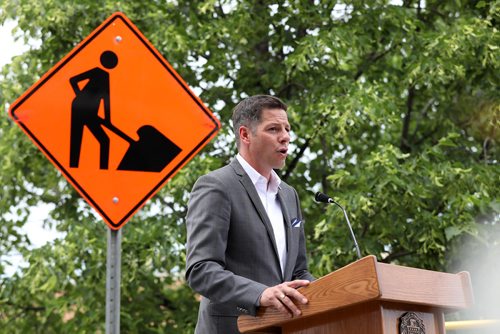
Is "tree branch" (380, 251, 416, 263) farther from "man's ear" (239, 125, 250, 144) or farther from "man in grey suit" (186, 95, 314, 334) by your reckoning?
"man's ear" (239, 125, 250, 144)

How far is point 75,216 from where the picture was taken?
10852mm

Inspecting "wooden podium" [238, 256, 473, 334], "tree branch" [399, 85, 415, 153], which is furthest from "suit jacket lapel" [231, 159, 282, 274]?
"tree branch" [399, 85, 415, 153]

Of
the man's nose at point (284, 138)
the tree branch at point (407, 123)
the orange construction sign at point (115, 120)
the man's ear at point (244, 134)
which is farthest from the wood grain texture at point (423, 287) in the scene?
the tree branch at point (407, 123)

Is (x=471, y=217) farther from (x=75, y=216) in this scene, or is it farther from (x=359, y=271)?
(x=359, y=271)

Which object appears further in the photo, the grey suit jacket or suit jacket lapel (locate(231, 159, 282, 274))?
suit jacket lapel (locate(231, 159, 282, 274))

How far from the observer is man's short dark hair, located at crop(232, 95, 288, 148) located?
3578mm

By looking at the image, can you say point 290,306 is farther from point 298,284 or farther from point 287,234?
point 287,234

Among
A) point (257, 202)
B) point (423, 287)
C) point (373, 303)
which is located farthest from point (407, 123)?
point (373, 303)

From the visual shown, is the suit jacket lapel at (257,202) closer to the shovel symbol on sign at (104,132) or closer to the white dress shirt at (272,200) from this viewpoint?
the white dress shirt at (272,200)

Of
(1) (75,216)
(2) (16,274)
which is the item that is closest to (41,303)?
(2) (16,274)

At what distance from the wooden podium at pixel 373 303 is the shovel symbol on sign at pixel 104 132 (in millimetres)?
1565

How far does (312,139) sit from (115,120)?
17.4ft

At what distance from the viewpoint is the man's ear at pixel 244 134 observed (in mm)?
3591

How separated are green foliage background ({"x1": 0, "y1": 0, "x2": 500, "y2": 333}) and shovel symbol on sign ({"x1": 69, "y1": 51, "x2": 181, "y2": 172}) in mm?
4166
